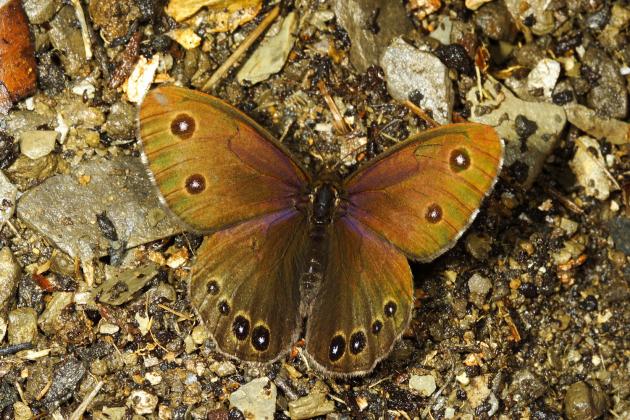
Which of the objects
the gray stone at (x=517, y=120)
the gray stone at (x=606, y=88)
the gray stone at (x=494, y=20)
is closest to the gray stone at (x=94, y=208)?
the gray stone at (x=517, y=120)

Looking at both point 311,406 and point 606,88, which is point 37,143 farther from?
→ point 606,88

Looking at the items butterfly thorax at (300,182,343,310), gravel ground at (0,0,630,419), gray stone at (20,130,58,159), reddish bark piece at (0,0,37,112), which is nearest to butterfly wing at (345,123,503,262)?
butterfly thorax at (300,182,343,310)

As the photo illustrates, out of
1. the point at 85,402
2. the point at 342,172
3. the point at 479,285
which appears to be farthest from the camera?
the point at 342,172

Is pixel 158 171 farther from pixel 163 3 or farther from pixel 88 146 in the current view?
pixel 163 3

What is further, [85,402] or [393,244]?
[85,402]

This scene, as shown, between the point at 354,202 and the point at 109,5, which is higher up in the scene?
the point at 109,5

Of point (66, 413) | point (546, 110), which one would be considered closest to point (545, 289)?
point (546, 110)

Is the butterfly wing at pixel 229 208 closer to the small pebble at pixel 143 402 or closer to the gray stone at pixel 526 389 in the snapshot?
the small pebble at pixel 143 402

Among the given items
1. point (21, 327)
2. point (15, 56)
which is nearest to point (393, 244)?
point (21, 327)
